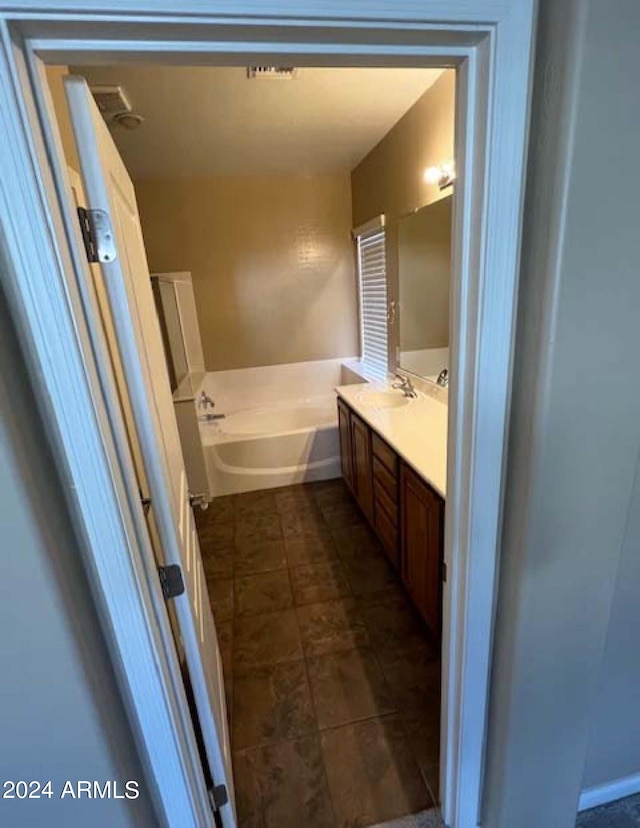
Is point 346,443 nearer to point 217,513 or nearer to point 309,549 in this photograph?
point 309,549

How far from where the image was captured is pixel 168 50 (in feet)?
2.07

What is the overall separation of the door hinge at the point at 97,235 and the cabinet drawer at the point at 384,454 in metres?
1.52

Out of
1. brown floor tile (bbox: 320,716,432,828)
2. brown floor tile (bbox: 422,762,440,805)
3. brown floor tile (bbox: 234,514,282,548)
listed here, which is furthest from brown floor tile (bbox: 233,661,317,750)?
brown floor tile (bbox: 234,514,282,548)

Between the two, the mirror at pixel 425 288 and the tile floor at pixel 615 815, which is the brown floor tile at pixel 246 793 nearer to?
the tile floor at pixel 615 815

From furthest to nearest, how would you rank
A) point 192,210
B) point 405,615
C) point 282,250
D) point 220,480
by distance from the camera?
point 282,250 < point 192,210 < point 220,480 < point 405,615

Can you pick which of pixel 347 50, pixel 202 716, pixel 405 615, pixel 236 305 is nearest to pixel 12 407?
pixel 347 50

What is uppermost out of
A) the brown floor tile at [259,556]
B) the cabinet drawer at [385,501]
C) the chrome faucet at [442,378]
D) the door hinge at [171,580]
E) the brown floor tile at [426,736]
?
the chrome faucet at [442,378]

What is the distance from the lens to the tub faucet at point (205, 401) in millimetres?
3644

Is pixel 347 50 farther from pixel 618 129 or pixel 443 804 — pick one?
pixel 443 804

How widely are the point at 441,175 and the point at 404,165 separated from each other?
61 cm

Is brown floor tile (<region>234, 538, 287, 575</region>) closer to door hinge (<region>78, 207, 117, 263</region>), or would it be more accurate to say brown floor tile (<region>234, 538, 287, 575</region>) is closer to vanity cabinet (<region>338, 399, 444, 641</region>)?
vanity cabinet (<region>338, 399, 444, 641</region>)

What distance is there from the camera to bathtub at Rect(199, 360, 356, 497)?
3.34 meters

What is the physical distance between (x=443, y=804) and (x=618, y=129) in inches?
70.0

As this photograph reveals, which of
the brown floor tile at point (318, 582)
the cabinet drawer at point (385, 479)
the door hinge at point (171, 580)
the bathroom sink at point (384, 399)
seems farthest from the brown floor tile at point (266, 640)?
the bathroom sink at point (384, 399)
